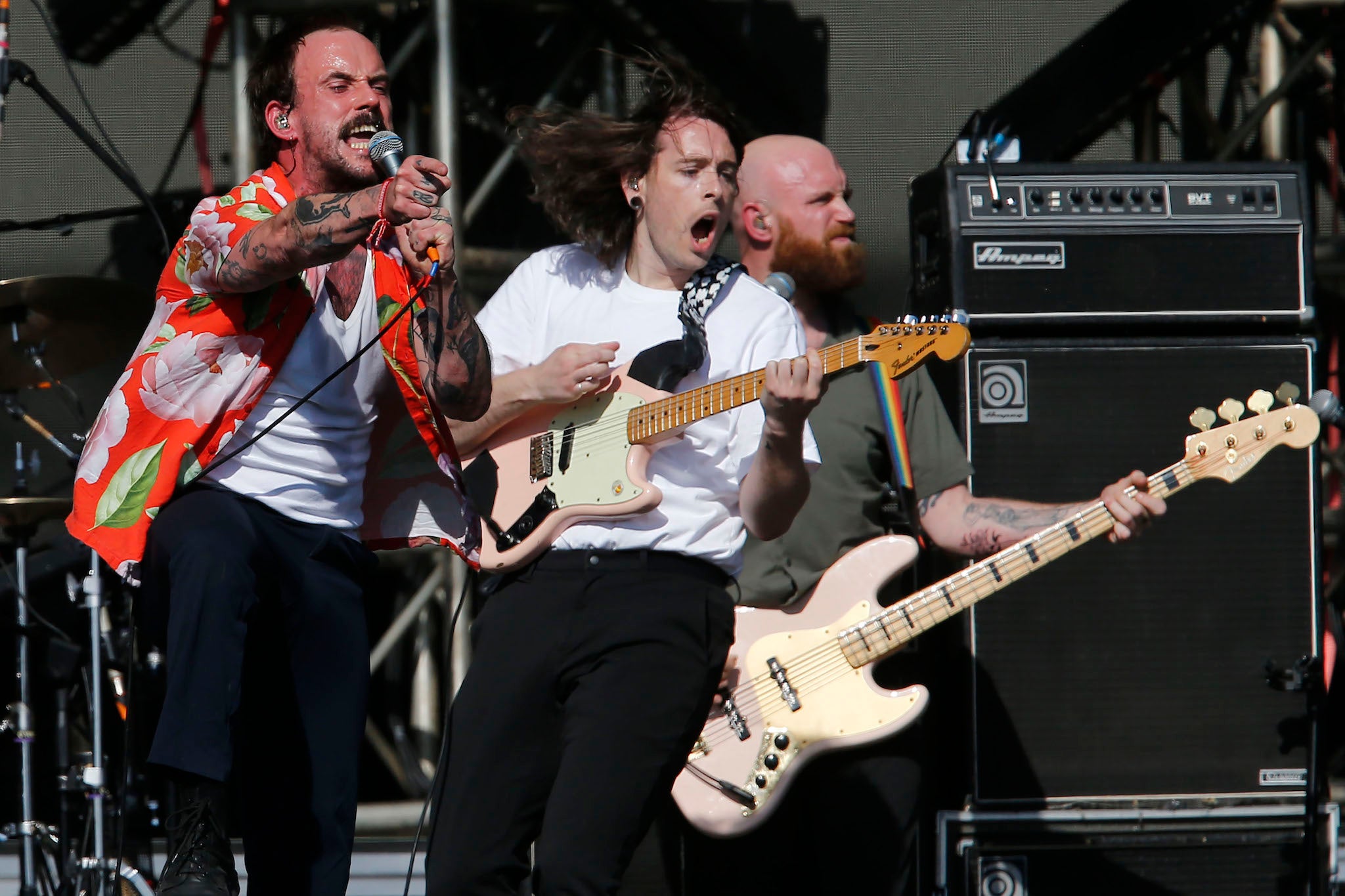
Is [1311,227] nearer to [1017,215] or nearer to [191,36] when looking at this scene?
[1017,215]

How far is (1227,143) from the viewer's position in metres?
4.86

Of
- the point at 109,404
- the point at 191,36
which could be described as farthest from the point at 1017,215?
the point at 191,36

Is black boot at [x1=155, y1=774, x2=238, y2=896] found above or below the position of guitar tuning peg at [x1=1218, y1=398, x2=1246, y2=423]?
below

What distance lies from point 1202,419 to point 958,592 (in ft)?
2.11

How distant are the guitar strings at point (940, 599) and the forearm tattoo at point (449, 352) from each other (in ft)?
3.71

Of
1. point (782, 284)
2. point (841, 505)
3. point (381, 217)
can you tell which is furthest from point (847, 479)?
point (381, 217)

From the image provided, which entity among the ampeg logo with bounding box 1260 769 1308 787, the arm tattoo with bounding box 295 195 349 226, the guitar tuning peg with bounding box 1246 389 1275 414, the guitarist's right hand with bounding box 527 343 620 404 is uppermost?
the arm tattoo with bounding box 295 195 349 226

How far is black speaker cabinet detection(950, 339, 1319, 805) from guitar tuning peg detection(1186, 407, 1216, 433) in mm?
129

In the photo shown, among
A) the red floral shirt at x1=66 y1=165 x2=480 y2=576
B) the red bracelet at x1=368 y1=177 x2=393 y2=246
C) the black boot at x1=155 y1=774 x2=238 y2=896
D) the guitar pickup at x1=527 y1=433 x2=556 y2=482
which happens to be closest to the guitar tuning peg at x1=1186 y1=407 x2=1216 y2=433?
the guitar pickup at x1=527 y1=433 x2=556 y2=482

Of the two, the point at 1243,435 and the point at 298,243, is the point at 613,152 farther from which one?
the point at 1243,435

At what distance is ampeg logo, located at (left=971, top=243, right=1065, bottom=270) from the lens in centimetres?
347

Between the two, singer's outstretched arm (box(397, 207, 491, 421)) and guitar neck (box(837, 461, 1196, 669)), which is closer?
singer's outstretched arm (box(397, 207, 491, 421))

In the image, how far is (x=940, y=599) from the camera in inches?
132

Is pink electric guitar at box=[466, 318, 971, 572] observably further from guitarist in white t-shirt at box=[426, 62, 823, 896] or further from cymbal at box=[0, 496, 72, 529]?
cymbal at box=[0, 496, 72, 529]
